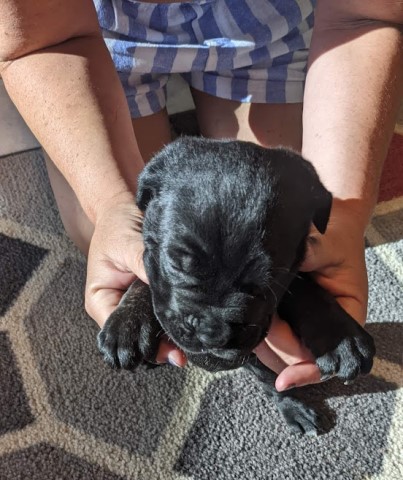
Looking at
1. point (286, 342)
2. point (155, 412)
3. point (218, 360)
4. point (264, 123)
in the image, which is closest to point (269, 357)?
point (286, 342)

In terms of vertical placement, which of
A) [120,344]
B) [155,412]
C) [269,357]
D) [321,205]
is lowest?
[155,412]

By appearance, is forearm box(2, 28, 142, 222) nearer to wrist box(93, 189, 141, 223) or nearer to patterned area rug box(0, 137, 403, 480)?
wrist box(93, 189, 141, 223)

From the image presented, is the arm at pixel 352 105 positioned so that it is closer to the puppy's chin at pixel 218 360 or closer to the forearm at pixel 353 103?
the forearm at pixel 353 103

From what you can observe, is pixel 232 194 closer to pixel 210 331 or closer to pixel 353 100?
pixel 210 331

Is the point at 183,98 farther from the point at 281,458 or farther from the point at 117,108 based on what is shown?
the point at 281,458

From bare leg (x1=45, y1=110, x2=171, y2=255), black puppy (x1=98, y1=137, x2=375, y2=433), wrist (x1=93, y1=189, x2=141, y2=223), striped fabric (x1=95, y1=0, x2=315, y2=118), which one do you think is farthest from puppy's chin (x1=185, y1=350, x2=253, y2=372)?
striped fabric (x1=95, y1=0, x2=315, y2=118)

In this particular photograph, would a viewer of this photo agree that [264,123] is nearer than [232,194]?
No

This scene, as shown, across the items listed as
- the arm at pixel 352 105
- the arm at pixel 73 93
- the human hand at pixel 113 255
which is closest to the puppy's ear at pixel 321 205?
the arm at pixel 352 105
